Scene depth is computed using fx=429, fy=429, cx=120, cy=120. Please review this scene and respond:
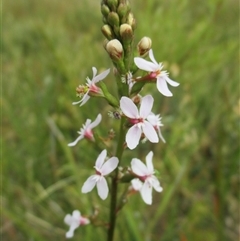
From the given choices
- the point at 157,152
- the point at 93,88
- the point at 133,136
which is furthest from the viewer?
the point at 157,152

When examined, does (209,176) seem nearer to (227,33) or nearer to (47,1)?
(227,33)

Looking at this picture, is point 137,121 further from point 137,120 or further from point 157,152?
point 157,152

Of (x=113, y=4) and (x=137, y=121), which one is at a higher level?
(x=113, y=4)

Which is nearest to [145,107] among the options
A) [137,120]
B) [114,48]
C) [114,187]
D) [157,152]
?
[137,120]

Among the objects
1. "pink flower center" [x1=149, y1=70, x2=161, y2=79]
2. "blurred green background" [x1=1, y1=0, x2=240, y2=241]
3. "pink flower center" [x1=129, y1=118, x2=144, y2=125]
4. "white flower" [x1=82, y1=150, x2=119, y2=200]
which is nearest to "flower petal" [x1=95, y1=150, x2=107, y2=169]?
"white flower" [x1=82, y1=150, x2=119, y2=200]

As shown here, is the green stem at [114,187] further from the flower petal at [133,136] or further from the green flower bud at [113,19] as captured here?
the green flower bud at [113,19]

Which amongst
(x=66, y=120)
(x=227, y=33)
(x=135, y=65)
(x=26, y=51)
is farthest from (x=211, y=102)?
(x=26, y=51)
